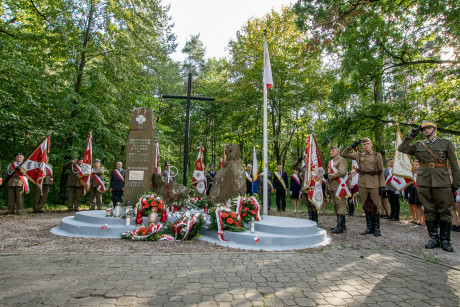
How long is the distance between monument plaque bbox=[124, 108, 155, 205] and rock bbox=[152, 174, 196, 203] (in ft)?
1.04

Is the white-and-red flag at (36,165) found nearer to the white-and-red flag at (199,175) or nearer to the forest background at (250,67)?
the forest background at (250,67)

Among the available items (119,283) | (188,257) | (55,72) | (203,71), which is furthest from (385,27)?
(203,71)

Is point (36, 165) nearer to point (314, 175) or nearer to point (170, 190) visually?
point (170, 190)

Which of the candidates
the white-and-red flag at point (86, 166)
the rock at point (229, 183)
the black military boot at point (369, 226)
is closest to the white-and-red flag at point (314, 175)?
the black military boot at point (369, 226)

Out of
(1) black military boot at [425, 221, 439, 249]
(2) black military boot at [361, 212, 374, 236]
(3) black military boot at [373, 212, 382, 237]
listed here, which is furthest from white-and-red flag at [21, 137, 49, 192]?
(1) black military boot at [425, 221, 439, 249]

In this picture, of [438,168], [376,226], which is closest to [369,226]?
[376,226]

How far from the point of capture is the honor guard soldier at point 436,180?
16.2ft

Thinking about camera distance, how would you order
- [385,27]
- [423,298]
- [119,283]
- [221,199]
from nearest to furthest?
1. [423,298]
2. [119,283]
3. [221,199]
4. [385,27]

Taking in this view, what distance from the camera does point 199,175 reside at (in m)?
10.6

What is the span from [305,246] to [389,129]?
10433 mm

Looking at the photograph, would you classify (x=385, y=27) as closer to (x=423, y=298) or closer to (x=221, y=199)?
(x=221, y=199)

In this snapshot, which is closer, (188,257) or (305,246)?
(188,257)

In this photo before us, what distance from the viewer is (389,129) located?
1296 cm

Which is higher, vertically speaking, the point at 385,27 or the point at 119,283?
the point at 385,27
